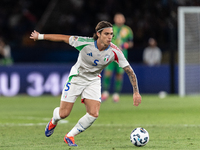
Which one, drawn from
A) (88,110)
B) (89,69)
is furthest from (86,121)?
(89,69)

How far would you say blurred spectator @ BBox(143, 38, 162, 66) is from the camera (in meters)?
17.5

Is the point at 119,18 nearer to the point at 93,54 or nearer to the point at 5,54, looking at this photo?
the point at 5,54

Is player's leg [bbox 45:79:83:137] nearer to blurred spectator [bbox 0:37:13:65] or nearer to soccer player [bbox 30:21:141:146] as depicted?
soccer player [bbox 30:21:141:146]

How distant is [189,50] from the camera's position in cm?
1648

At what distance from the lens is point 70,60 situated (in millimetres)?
18047

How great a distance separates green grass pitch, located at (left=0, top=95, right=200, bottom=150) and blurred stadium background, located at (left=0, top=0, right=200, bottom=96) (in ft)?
12.4

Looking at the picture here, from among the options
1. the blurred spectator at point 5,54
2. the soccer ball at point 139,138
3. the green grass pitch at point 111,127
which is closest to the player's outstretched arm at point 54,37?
the green grass pitch at point 111,127

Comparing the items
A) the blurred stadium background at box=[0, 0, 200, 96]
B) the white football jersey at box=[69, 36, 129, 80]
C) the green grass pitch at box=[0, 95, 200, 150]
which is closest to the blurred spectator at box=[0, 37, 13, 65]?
the blurred stadium background at box=[0, 0, 200, 96]

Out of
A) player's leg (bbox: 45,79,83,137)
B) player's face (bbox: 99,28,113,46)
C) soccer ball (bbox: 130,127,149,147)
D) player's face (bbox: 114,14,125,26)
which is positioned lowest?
soccer ball (bbox: 130,127,149,147)

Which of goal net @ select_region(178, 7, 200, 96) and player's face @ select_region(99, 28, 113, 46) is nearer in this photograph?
player's face @ select_region(99, 28, 113, 46)

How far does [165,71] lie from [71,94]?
11.1m

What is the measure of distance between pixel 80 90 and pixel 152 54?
1129 cm

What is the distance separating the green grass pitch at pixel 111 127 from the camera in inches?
243

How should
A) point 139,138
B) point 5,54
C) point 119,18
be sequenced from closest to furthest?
point 139,138 < point 119,18 < point 5,54
